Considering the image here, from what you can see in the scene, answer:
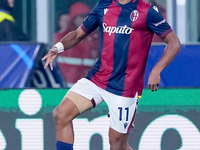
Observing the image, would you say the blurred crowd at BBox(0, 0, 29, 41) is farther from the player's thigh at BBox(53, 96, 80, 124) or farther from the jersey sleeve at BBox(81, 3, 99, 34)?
the player's thigh at BBox(53, 96, 80, 124)

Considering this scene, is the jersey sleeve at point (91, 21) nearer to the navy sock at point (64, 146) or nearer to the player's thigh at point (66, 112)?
the player's thigh at point (66, 112)

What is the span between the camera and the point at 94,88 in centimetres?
374

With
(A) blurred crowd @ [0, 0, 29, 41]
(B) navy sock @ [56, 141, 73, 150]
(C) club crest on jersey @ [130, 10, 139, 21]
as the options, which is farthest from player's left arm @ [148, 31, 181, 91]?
(A) blurred crowd @ [0, 0, 29, 41]

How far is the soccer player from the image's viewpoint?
354 cm

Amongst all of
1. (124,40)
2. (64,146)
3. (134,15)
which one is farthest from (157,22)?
(64,146)

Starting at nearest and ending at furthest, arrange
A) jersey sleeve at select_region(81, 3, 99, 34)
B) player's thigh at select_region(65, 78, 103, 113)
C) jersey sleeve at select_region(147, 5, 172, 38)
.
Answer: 1. jersey sleeve at select_region(147, 5, 172, 38)
2. player's thigh at select_region(65, 78, 103, 113)
3. jersey sleeve at select_region(81, 3, 99, 34)

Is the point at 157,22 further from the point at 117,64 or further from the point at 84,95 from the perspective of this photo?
the point at 84,95

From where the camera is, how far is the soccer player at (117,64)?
3.54 m

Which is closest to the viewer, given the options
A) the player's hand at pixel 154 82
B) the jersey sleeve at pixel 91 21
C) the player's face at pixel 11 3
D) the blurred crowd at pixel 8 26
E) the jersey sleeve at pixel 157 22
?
the player's hand at pixel 154 82

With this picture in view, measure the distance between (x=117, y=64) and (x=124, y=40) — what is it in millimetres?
203

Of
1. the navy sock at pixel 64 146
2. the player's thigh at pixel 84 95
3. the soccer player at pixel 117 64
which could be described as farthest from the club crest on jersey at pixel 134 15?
the navy sock at pixel 64 146

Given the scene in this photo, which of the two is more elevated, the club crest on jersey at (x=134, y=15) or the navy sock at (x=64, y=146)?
the club crest on jersey at (x=134, y=15)

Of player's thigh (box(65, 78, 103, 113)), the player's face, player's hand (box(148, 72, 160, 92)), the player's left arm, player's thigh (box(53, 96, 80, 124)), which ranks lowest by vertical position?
player's thigh (box(53, 96, 80, 124))

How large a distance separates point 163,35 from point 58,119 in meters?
1.04
